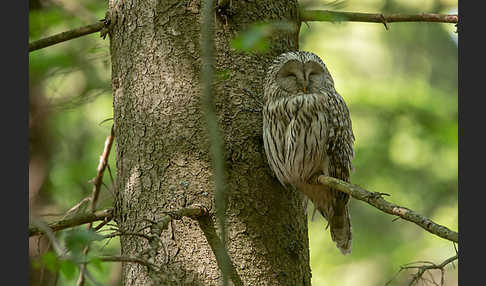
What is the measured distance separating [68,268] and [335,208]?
8.00ft

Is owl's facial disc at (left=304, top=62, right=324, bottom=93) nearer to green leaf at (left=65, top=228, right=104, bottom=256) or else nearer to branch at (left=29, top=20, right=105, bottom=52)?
branch at (left=29, top=20, right=105, bottom=52)

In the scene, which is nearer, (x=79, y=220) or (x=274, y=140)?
(x=79, y=220)

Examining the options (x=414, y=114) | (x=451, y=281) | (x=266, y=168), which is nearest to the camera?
(x=266, y=168)

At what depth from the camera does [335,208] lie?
4070 millimetres

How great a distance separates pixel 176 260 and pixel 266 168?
2.52 ft

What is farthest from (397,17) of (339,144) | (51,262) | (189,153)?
(51,262)

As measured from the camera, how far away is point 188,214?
2961 mm

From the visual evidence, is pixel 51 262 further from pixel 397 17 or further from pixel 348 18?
pixel 397 17

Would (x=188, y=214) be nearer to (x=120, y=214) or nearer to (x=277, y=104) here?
(x=120, y=214)

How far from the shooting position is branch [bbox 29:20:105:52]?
134 inches

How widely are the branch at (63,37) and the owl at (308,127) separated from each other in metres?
1.05

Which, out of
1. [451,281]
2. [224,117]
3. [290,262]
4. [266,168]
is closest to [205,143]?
[224,117]

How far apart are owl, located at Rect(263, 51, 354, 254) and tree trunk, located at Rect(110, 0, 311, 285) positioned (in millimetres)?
202

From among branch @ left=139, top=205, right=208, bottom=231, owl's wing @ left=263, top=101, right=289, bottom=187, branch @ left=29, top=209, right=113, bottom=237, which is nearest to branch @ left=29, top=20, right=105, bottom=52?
branch @ left=29, top=209, right=113, bottom=237
